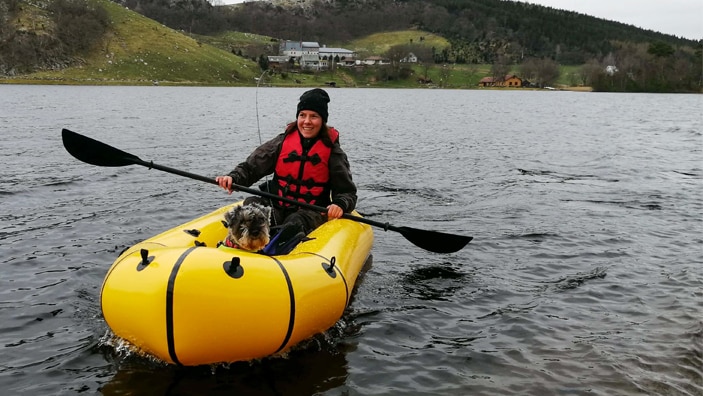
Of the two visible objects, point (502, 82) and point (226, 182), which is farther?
point (502, 82)

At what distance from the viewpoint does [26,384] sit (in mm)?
5004

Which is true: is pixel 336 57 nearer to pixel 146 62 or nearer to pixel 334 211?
pixel 146 62

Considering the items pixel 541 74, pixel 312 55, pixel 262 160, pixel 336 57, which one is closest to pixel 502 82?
pixel 541 74

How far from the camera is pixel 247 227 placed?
223 inches

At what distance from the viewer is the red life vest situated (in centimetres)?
783

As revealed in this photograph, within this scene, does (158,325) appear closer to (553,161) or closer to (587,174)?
(587,174)

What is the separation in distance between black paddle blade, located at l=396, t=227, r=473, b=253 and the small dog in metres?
2.91

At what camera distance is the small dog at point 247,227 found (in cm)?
565

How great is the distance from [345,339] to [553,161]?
16.2 m

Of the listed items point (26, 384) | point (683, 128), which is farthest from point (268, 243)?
point (683, 128)

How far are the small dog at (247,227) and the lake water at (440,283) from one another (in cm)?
119

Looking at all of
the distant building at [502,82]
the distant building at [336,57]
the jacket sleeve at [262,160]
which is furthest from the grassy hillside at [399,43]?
the jacket sleeve at [262,160]

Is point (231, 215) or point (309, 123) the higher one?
point (309, 123)

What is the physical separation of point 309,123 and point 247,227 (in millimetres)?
2479
